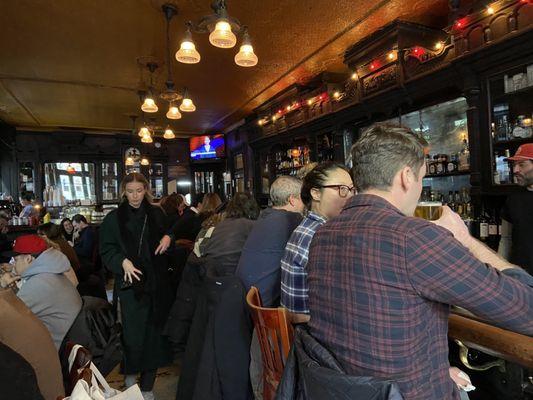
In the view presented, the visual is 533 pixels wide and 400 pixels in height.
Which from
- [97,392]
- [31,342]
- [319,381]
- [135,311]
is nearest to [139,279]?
[135,311]

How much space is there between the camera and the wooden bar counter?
1006mm

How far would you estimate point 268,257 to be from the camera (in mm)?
1902

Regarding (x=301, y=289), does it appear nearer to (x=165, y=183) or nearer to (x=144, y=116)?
(x=144, y=116)

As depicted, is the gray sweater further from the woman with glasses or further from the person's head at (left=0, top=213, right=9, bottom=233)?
the person's head at (left=0, top=213, right=9, bottom=233)

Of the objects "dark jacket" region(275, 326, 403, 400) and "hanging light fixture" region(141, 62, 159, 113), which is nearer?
"dark jacket" region(275, 326, 403, 400)

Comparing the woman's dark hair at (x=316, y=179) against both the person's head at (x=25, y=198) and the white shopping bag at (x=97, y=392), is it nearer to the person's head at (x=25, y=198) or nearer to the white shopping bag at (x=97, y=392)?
the white shopping bag at (x=97, y=392)

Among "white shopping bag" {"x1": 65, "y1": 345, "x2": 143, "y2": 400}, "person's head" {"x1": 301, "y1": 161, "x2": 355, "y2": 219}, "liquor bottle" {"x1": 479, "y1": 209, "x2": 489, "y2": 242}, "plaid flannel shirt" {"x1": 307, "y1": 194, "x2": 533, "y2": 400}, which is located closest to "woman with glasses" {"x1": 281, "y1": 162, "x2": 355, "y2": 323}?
"person's head" {"x1": 301, "y1": 161, "x2": 355, "y2": 219}

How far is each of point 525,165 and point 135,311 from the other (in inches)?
119

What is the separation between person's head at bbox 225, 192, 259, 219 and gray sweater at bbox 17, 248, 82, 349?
43.3 inches

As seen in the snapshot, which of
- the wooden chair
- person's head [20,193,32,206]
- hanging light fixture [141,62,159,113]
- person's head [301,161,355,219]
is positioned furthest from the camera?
person's head [20,193,32,206]

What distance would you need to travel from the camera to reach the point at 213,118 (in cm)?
785

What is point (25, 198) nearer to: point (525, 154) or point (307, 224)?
point (307, 224)

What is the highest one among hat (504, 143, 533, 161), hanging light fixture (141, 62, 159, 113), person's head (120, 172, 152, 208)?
hanging light fixture (141, 62, 159, 113)

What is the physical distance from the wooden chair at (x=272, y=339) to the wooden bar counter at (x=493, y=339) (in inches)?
22.2
